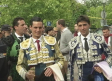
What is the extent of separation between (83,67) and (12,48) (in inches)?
64.4

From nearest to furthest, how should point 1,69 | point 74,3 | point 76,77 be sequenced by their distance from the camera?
point 1,69, point 76,77, point 74,3

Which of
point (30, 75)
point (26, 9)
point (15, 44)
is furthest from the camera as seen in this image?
point (26, 9)

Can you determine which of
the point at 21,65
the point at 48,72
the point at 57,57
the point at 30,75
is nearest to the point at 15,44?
the point at 21,65

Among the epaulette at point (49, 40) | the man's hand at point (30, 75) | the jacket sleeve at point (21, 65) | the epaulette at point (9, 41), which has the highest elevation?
the epaulette at point (49, 40)

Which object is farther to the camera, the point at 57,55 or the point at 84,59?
the point at 84,59

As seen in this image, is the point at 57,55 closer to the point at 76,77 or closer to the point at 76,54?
the point at 76,54

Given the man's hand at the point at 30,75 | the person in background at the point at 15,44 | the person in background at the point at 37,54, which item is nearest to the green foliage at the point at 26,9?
the person in background at the point at 15,44

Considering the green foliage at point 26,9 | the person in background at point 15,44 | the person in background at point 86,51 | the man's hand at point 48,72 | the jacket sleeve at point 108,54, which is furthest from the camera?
the green foliage at point 26,9

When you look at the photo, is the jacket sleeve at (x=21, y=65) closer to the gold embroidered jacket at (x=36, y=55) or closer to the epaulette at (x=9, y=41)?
the gold embroidered jacket at (x=36, y=55)

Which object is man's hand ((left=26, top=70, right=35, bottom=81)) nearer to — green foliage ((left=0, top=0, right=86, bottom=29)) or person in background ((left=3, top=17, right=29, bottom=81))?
person in background ((left=3, top=17, right=29, bottom=81))

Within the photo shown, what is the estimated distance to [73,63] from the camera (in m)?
5.74

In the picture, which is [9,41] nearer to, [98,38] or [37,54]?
[37,54]

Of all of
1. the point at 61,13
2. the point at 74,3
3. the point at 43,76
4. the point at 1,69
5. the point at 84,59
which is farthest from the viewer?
the point at 74,3

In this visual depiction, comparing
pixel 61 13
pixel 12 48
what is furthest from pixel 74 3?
pixel 12 48
